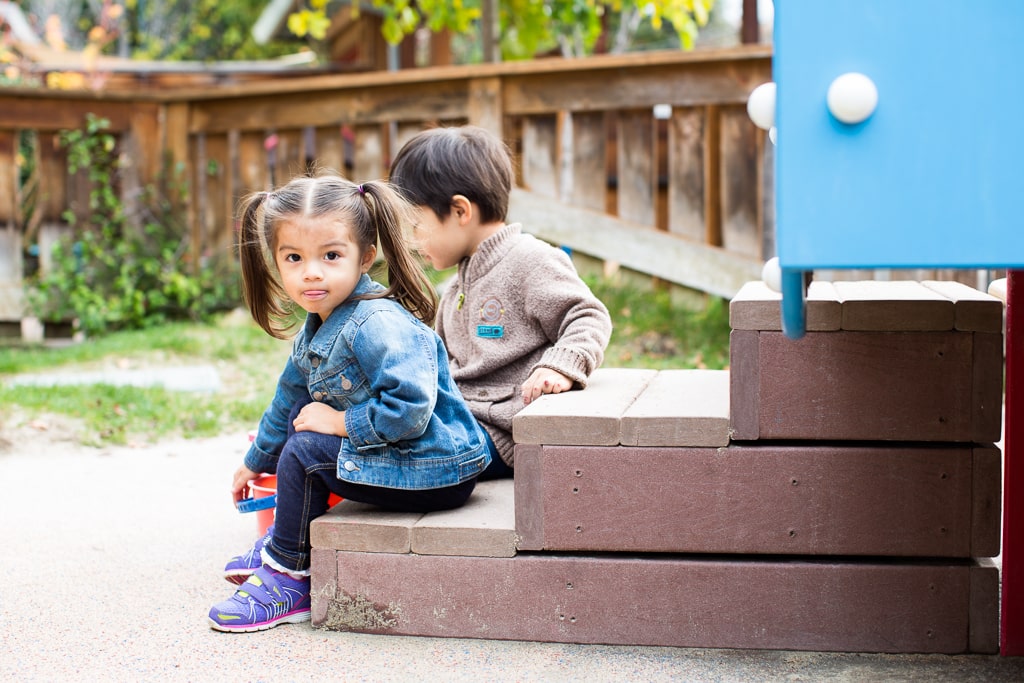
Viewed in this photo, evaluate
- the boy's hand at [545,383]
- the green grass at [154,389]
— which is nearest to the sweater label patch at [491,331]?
Answer: the boy's hand at [545,383]

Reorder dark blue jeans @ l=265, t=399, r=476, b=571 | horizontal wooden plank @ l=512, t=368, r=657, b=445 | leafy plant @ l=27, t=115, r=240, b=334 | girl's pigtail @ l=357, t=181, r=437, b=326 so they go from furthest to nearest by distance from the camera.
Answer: leafy plant @ l=27, t=115, r=240, b=334
girl's pigtail @ l=357, t=181, r=437, b=326
dark blue jeans @ l=265, t=399, r=476, b=571
horizontal wooden plank @ l=512, t=368, r=657, b=445

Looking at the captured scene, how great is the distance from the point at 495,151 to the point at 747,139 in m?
2.90

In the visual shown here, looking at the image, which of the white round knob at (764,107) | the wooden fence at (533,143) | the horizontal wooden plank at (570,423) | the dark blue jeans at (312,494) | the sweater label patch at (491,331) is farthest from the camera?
the wooden fence at (533,143)

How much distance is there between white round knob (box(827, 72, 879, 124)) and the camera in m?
1.26

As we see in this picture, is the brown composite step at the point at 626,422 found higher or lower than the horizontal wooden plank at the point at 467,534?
higher

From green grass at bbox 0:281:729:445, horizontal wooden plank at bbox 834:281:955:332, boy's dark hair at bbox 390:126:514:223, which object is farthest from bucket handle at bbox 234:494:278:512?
green grass at bbox 0:281:729:445

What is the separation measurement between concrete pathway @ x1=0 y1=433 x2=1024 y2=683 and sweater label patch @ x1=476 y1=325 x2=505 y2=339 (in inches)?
31.9

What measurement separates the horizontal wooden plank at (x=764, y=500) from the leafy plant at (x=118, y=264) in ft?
15.8

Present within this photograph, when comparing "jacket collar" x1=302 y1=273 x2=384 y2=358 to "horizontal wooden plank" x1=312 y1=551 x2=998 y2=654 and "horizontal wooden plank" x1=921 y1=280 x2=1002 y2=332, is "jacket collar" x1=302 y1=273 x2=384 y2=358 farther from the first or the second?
"horizontal wooden plank" x1=921 y1=280 x2=1002 y2=332

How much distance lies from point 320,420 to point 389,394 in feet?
0.63

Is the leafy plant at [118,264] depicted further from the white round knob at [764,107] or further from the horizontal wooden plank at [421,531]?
the white round knob at [764,107]

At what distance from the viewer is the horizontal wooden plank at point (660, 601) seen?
2049mm

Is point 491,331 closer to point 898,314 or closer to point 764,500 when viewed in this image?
point 764,500

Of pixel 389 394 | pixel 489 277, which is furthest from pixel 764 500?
pixel 489 277
